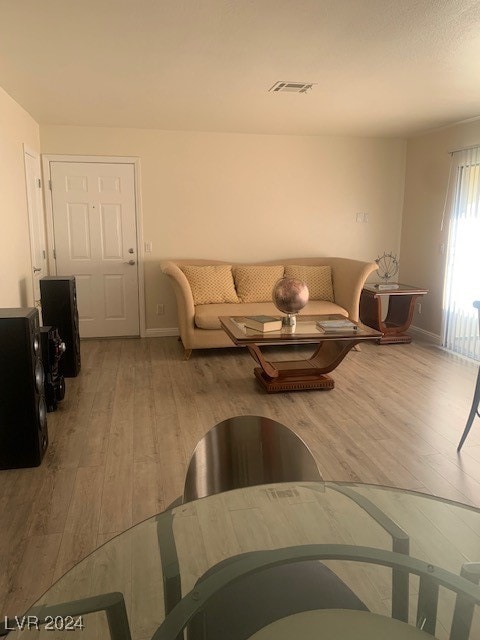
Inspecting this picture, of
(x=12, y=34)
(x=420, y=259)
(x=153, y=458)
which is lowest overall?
(x=153, y=458)

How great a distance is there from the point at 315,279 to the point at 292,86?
2399mm

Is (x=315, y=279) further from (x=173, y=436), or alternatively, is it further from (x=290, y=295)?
(x=173, y=436)

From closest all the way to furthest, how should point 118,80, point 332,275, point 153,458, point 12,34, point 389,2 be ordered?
point 389,2 → point 12,34 → point 153,458 → point 118,80 → point 332,275

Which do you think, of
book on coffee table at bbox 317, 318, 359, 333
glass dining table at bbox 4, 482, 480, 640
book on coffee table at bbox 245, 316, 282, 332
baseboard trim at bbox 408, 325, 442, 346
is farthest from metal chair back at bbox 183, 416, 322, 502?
baseboard trim at bbox 408, 325, 442, 346

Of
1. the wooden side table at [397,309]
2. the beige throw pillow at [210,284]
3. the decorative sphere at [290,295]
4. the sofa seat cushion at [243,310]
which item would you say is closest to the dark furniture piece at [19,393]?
the decorative sphere at [290,295]

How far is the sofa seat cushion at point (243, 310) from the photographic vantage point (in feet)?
15.7

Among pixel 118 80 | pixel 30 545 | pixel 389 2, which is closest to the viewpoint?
pixel 30 545

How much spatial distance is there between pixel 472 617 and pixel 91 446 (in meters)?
2.37

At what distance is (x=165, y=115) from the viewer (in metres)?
4.66

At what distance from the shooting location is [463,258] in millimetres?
5000

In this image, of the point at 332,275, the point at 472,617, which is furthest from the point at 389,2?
the point at 332,275

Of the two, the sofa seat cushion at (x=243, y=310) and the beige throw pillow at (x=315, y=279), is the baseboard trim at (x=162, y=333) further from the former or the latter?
the beige throw pillow at (x=315, y=279)

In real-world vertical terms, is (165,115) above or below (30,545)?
above

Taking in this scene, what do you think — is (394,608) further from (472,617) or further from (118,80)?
(118,80)
